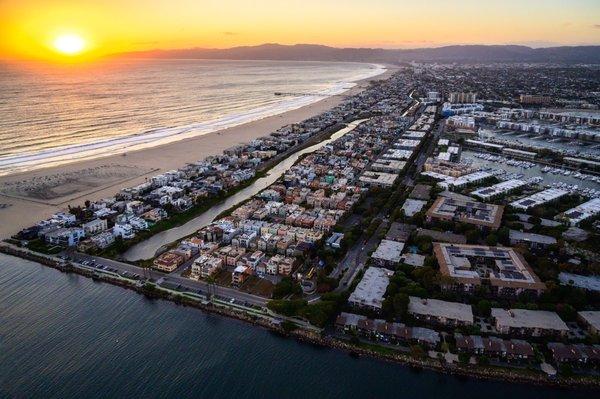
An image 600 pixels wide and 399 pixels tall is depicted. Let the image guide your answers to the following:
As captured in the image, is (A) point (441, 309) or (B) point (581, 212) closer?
(A) point (441, 309)

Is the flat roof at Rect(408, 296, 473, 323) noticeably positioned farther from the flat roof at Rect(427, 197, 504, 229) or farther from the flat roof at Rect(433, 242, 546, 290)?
the flat roof at Rect(427, 197, 504, 229)

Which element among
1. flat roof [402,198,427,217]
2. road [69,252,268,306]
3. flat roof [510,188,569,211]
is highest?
flat roof [402,198,427,217]

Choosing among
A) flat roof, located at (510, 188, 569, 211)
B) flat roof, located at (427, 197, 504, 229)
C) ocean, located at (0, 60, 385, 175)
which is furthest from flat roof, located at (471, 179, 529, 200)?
ocean, located at (0, 60, 385, 175)

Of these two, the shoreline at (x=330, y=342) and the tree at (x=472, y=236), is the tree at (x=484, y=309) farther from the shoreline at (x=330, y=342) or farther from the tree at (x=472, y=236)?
the tree at (x=472, y=236)

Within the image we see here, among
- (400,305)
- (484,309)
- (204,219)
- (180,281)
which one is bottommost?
(204,219)

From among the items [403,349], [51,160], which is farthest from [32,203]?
[403,349]

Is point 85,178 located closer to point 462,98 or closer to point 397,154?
point 397,154

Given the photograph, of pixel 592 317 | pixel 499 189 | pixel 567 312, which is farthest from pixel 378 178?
pixel 592 317
